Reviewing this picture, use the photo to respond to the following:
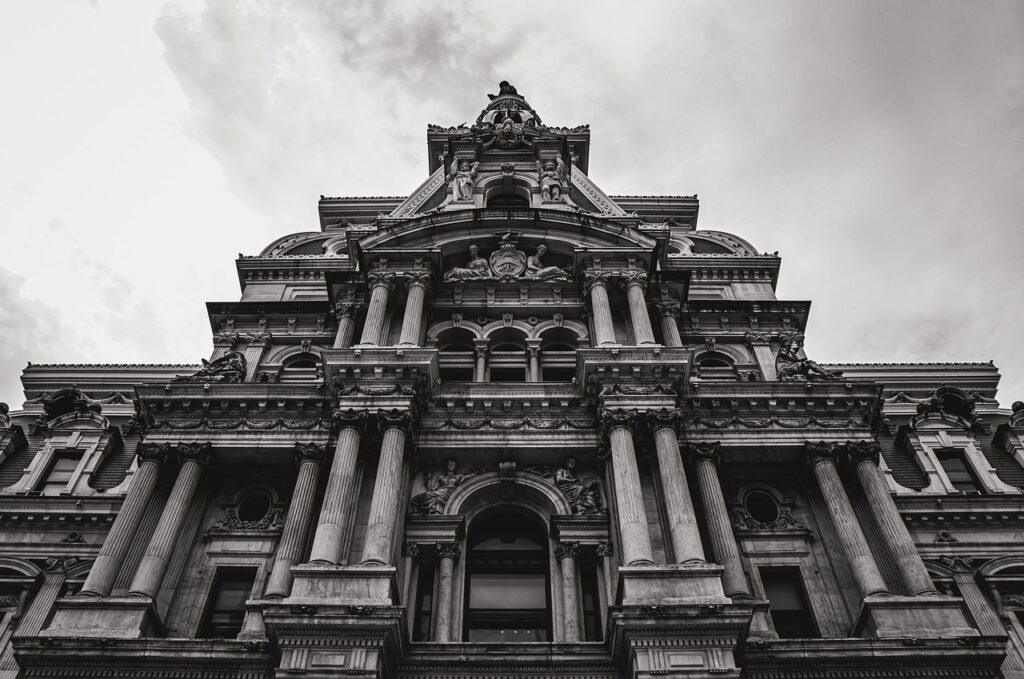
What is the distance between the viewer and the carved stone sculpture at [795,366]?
27781 mm

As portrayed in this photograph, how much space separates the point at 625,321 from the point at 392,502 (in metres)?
11.8

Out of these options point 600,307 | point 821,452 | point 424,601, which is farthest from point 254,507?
point 821,452

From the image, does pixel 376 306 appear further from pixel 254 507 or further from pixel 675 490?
pixel 675 490

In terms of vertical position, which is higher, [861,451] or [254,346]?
[254,346]

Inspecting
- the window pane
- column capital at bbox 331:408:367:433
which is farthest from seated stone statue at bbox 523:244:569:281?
→ the window pane

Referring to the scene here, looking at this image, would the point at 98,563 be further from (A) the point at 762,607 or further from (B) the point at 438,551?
(A) the point at 762,607

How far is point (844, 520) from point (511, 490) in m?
8.89

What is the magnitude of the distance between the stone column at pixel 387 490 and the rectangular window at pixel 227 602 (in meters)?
4.07

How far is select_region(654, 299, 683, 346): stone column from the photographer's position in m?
30.2

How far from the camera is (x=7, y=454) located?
30625 mm

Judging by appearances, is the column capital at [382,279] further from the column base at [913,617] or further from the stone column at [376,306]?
the column base at [913,617]

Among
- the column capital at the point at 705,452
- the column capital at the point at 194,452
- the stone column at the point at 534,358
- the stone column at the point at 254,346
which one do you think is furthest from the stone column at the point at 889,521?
the stone column at the point at 254,346

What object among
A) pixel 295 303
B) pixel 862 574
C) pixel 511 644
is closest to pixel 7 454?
pixel 295 303

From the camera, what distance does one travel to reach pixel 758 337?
3200 cm
